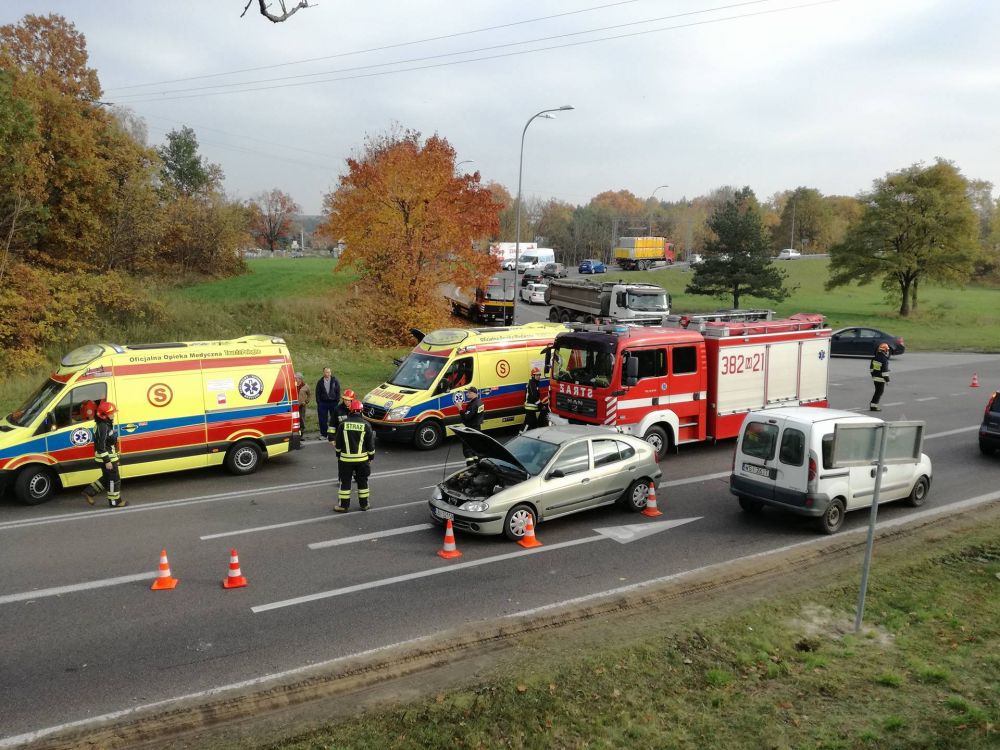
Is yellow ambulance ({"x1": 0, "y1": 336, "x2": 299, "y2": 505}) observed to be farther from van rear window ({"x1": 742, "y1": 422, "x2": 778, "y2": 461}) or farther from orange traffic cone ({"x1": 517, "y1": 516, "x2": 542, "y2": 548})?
van rear window ({"x1": 742, "y1": 422, "x2": 778, "y2": 461})

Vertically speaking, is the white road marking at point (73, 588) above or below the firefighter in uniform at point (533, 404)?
below

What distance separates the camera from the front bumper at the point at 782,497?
35.6 ft

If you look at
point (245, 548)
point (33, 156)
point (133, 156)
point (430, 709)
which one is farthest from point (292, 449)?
point (133, 156)

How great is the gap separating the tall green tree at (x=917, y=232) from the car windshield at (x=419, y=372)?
1663 inches

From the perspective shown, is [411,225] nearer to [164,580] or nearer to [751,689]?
[164,580]

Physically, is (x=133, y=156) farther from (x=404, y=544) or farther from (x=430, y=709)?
(x=430, y=709)

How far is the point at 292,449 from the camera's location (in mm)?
15070

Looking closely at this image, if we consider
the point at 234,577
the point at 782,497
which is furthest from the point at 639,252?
the point at 234,577

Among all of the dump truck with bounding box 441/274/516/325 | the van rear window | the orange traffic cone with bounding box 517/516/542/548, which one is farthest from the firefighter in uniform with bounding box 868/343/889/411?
the dump truck with bounding box 441/274/516/325

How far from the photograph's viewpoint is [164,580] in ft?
29.6

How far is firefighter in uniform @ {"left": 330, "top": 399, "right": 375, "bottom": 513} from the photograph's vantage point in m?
11.7

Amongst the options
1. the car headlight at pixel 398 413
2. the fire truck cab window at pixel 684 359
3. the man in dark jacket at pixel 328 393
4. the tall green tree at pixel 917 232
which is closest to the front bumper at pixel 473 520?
the car headlight at pixel 398 413

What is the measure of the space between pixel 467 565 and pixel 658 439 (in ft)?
21.9

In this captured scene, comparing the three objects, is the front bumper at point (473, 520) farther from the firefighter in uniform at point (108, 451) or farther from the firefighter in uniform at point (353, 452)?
the firefighter in uniform at point (108, 451)
